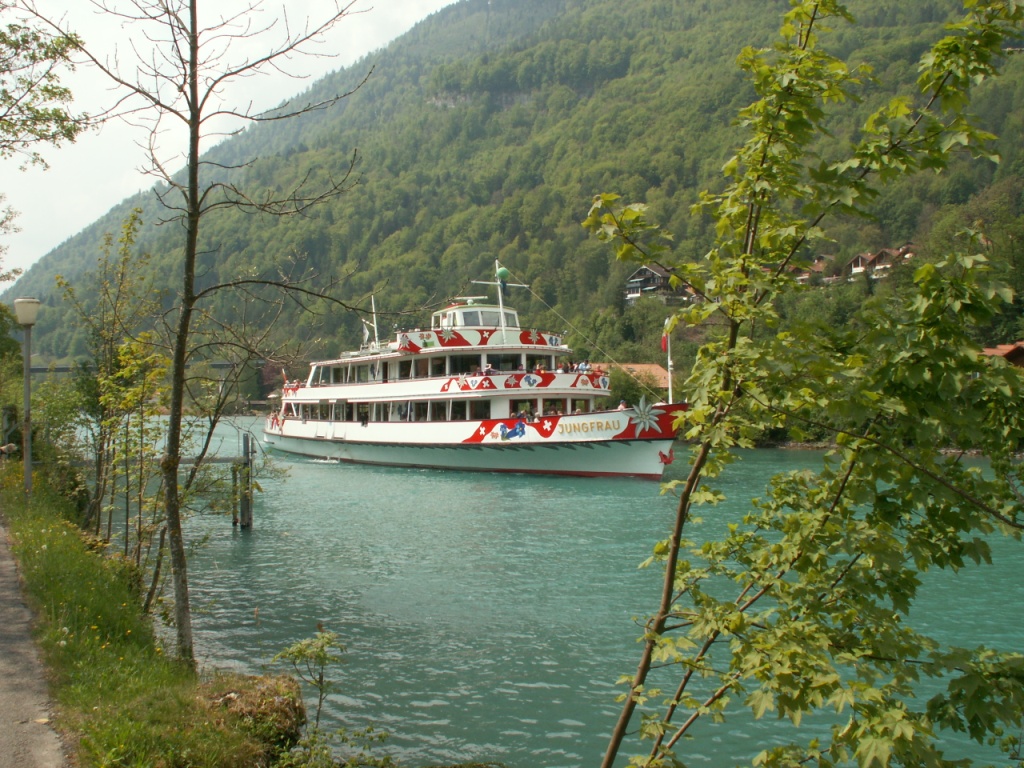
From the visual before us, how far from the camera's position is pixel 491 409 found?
99.3 ft

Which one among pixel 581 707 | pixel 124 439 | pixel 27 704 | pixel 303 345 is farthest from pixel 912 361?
pixel 124 439

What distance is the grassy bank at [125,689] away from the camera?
4676 millimetres

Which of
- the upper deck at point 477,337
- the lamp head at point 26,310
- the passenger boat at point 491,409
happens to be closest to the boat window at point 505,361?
the passenger boat at point 491,409

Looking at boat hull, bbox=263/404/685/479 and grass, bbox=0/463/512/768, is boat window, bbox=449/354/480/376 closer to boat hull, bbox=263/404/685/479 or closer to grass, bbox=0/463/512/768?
boat hull, bbox=263/404/685/479

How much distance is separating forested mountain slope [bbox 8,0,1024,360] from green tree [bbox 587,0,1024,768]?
50.6m

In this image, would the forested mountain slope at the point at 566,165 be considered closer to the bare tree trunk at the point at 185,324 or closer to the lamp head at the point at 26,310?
the lamp head at the point at 26,310

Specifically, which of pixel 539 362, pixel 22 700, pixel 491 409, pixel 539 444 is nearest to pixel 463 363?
pixel 491 409

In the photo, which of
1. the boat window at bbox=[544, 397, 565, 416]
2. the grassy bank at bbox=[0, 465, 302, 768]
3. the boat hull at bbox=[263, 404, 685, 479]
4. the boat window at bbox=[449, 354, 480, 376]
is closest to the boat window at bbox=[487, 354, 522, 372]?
the boat window at bbox=[449, 354, 480, 376]

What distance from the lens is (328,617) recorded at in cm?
1105

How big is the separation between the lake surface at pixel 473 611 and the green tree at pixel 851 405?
165 inches

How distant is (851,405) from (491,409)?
89.9 ft

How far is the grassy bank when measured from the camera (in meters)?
4.68

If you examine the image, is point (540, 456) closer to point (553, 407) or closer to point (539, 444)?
point (539, 444)

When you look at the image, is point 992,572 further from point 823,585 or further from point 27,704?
point 27,704
